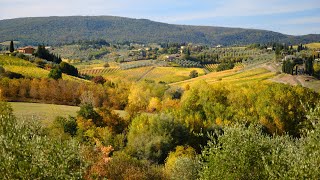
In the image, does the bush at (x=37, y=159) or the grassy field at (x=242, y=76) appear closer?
the bush at (x=37, y=159)

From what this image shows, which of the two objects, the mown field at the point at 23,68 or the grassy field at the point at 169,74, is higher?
the mown field at the point at 23,68

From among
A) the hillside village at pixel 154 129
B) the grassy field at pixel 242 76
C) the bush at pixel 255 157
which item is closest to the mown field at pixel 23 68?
the hillside village at pixel 154 129

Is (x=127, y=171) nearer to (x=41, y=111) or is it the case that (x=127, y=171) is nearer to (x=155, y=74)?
(x=41, y=111)

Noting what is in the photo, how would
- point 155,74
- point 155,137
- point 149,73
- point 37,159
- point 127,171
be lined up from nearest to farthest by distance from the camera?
point 37,159, point 127,171, point 155,137, point 155,74, point 149,73

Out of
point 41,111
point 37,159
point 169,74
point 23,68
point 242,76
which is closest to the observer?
point 37,159

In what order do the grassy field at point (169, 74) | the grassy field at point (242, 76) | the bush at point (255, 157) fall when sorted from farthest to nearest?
1. the grassy field at point (169, 74)
2. the grassy field at point (242, 76)
3. the bush at point (255, 157)

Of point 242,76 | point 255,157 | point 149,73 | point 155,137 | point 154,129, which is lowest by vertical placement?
point 155,137

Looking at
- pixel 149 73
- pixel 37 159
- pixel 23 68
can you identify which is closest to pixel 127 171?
pixel 37 159

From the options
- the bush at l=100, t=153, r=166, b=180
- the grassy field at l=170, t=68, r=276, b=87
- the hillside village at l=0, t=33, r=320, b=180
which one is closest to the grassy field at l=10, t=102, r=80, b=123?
the hillside village at l=0, t=33, r=320, b=180


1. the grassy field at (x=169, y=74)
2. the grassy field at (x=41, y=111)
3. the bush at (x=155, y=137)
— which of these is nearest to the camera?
the bush at (x=155, y=137)

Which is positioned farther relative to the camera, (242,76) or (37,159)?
(242,76)

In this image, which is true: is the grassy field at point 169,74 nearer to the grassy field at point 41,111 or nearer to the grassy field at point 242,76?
the grassy field at point 242,76

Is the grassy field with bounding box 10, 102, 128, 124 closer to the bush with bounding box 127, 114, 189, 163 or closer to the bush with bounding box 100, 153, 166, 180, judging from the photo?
the bush with bounding box 127, 114, 189, 163

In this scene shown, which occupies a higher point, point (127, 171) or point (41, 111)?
point (41, 111)
